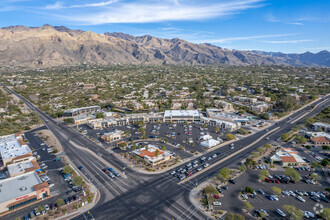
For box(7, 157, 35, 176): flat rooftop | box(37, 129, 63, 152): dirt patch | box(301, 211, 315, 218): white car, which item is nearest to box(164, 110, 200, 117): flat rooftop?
box(37, 129, 63, 152): dirt patch

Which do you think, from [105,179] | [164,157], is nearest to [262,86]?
[164,157]

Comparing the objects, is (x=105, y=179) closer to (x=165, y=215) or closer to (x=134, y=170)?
(x=134, y=170)

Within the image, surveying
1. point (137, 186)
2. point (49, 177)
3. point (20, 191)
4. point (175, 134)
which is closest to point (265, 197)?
point (137, 186)

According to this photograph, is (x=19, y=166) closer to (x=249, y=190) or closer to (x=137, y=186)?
(x=137, y=186)

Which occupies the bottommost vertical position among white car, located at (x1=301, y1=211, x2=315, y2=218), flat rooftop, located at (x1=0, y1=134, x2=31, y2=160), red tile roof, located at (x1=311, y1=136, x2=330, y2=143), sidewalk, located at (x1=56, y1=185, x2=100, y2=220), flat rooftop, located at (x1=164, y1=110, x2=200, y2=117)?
sidewalk, located at (x1=56, y1=185, x2=100, y2=220)

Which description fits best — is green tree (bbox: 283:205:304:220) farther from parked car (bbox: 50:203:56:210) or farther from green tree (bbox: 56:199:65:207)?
parked car (bbox: 50:203:56:210)

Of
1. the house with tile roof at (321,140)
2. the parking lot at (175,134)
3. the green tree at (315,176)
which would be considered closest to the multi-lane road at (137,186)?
the parking lot at (175,134)
